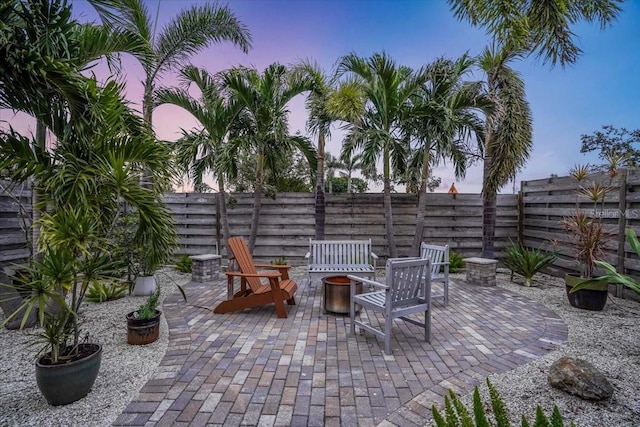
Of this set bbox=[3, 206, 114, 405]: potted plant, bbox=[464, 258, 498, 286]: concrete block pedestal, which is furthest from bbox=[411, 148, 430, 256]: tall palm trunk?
bbox=[3, 206, 114, 405]: potted plant

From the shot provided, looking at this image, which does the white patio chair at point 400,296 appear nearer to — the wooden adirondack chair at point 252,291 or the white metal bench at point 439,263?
the wooden adirondack chair at point 252,291

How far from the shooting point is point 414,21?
7016mm

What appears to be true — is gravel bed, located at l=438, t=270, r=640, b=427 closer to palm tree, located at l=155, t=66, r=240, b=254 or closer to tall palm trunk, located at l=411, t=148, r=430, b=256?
tall palm trunk, located at l=411, t=148, r=430, b=256

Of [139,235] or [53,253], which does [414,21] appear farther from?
[53,253]

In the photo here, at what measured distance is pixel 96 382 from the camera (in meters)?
2.48

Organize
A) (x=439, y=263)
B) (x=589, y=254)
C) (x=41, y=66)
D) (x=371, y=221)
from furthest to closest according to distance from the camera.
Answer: (x=371, y=221) < (x=439, y=263) < (x=589, y=254) < (x=41, y=66)

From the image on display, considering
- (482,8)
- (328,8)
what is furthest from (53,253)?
(328,8)

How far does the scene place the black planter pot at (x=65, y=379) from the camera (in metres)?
2.11

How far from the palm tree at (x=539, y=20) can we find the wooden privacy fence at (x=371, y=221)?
3.09 metres

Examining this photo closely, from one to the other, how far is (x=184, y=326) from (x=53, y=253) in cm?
198

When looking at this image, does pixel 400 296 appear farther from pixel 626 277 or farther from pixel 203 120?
pixel 203 120

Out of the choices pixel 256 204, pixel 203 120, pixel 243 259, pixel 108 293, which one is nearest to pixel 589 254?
pixel 243 259

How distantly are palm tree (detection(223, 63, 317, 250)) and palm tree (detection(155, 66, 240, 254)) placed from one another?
0.30 m

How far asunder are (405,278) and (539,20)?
4711 millimetres
